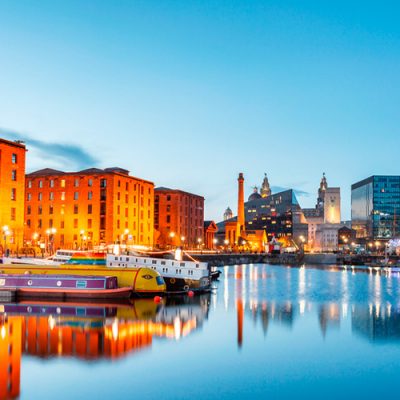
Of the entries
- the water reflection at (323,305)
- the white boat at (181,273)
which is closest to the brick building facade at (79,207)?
the water reflection at (323,305)

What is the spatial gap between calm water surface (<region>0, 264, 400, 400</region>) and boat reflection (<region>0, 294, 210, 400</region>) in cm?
6

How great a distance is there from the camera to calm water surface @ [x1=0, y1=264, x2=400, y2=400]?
76.7 feet

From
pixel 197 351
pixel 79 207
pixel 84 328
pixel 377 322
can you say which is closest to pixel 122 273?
pixel 84 328

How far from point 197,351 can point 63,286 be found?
2212cm

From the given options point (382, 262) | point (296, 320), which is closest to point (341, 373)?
point (296, 320)

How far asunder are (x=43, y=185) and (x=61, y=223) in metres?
8.75

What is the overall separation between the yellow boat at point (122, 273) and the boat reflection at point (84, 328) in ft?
5.23

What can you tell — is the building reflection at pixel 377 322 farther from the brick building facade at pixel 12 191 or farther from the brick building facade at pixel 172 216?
the brick building facade at pixel 172 216

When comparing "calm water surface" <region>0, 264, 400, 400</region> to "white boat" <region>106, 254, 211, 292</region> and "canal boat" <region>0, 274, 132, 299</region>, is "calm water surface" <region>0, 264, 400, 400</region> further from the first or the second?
"white boat" <region>106, 254, 211, 292</region>

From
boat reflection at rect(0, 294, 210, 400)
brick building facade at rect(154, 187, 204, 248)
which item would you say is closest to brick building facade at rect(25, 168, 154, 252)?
brick building facade at rect(154, 187, 204, 248)

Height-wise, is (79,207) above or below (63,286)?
above

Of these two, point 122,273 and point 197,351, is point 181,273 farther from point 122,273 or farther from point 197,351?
point 197,351

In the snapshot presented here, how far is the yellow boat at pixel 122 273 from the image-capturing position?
5175 cm

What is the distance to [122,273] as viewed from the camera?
52375 millimetres
